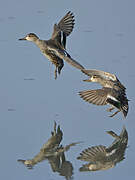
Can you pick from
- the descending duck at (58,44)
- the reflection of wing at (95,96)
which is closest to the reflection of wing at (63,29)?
the descending duck at (58,44)

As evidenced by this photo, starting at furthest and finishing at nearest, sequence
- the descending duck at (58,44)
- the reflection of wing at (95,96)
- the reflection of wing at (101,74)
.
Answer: the descending duck at (58,44) < the reflection of wing at (101,74) < the reflection of wing at (95,96)

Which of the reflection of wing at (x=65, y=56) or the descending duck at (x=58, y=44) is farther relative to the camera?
the descending duck at (x=58, y=44)

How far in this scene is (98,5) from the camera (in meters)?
11.1

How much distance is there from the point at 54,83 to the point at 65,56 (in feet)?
1.25

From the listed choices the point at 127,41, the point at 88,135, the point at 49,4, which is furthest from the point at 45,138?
the point at 49,4

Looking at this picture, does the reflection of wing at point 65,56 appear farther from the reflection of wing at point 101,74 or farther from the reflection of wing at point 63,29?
the reflection of wing at point 63,29

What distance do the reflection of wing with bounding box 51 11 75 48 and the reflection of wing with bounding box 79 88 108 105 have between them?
4.89ft

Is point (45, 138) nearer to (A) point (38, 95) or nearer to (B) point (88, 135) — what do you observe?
(B) point (88, 135)

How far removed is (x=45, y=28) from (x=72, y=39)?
1.61ft

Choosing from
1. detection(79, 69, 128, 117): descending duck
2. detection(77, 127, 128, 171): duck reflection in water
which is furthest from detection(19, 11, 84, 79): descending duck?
detection(77, 127, 128, 171): duck reflection in water

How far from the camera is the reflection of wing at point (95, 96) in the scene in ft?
25.2

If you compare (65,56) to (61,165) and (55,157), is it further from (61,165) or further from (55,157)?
(61,165)

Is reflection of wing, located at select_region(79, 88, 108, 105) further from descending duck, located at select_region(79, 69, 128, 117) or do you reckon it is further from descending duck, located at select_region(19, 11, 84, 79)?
descending duck, located at select_region(19, 11, 84, 79)

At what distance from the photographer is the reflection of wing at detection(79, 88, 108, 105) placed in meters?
7.68
